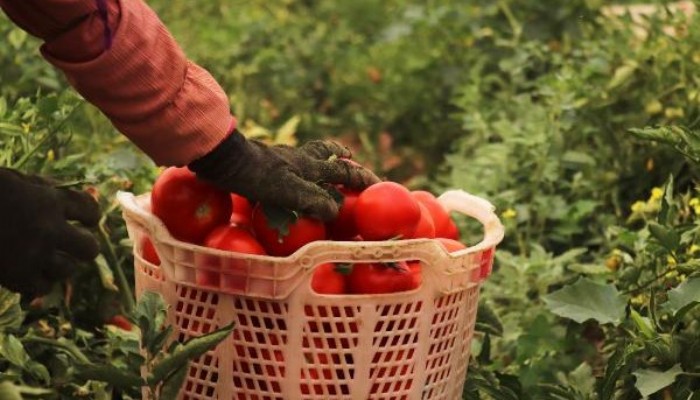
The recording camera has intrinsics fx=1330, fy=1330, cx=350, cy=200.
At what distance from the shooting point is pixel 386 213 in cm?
250

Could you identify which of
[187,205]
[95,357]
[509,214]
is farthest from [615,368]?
[95,357]

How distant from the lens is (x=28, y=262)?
8.23ft

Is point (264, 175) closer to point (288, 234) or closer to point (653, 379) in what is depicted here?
point (288, 234)

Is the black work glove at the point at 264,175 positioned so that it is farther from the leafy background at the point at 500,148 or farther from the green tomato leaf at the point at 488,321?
the green tomato leaf at the point at 488,321

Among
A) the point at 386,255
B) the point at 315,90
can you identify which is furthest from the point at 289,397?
the point at 315,90

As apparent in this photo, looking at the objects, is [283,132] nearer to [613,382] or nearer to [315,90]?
[315,90]

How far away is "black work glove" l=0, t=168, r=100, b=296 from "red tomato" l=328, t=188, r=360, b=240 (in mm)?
478

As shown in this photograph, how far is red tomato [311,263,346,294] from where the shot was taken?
2.46 meters

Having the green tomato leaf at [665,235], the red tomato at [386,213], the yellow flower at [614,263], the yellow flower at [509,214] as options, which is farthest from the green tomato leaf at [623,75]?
the red tomato at [386,213]

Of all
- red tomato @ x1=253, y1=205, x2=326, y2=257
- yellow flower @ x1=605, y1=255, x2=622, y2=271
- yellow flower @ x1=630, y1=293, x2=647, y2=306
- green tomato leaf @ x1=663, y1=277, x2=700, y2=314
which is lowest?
yellow flower @ x1=605, y1=255, x2=622, y2=271

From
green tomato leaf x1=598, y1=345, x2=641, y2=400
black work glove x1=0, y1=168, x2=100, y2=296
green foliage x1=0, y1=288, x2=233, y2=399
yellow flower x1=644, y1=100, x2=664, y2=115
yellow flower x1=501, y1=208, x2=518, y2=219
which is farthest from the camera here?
yellow flower x1=644, y1=100, x2=664, y2=115

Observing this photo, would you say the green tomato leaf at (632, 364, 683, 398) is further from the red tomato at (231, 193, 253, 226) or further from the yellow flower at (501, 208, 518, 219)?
the yellow flower at (501, 208, 518, 219)

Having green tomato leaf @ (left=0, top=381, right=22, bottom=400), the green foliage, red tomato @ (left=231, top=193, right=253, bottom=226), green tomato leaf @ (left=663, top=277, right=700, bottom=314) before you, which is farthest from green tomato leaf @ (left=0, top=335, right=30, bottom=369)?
green tomato leaf @ (left=663, top=277, right=700, bottom=314)

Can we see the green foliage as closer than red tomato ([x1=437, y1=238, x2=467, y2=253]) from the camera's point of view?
Yes
